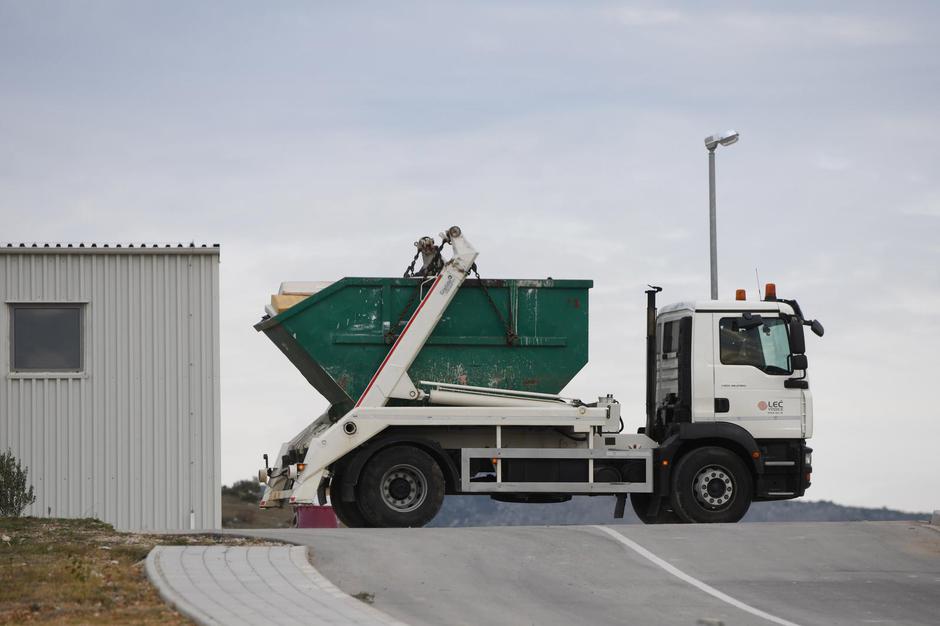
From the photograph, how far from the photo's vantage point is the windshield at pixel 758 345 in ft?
61.3

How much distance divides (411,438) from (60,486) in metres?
6.93

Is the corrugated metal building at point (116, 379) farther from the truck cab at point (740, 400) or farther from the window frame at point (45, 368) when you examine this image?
the truck cab at point (740, 400)

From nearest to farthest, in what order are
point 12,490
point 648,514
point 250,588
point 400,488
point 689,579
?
point 250,588
point 689,579
point 400,488
point 648,514
point 12,490

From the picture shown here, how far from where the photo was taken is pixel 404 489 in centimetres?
1788

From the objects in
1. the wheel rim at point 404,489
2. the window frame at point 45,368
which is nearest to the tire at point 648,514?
the wheel rim at point 404,489

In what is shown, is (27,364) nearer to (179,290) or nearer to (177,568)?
(179,290)

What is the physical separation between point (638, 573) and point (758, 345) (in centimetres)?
527

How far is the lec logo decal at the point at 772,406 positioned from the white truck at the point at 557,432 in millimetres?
26

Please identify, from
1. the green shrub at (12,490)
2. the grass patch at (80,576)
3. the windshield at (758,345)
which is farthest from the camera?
the green shrub at (12,490)

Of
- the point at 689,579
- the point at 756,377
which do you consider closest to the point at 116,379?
the point at 756,377

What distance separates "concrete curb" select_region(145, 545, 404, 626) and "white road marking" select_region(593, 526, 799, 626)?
11.7 feet

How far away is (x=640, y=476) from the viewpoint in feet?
61.2

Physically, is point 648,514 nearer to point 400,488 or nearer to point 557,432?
point 557,432

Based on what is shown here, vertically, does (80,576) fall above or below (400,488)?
below
